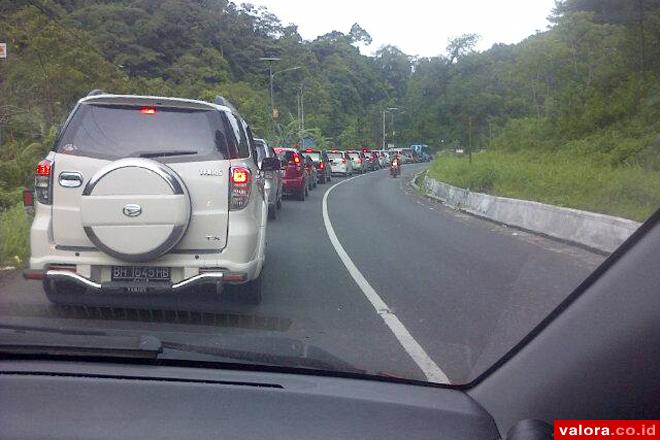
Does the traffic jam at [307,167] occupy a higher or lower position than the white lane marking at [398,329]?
higher

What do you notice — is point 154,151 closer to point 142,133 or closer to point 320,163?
point 142,133

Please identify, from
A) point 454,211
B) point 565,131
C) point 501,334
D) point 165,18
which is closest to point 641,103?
point 565,131

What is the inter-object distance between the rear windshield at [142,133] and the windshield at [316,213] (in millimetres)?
14

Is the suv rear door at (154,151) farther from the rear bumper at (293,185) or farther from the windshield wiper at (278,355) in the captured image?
the rear bumper at (293,185)

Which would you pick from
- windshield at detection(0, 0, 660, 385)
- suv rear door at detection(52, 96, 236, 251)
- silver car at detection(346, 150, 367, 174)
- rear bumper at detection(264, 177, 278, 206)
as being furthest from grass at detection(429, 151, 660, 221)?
silver car at detection(346, 150, 367, 174)

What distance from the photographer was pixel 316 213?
62.3 ft

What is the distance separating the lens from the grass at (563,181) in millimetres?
9765

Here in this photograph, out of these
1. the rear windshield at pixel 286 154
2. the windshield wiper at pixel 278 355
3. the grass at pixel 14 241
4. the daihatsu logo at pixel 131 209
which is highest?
the rear windshield at pixel 286 154

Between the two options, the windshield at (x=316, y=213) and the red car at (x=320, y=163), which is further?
the red car at (x=320, y=163)

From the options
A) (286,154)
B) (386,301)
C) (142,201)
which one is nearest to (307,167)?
(286,154)

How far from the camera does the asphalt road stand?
5062 millimetres

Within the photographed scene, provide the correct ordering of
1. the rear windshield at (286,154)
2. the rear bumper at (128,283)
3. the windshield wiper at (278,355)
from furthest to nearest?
the rear windshield at (286,154) < the rear bumper at (128,283) < the windshield wiper at (278,355)

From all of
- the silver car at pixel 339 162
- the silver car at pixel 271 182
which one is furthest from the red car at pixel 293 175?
the silver car at pixel 339 162

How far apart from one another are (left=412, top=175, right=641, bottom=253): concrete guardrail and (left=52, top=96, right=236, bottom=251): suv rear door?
11.7 feet
